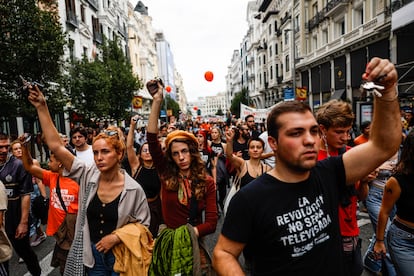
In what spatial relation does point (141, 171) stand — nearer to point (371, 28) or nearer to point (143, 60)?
point (371, 28)

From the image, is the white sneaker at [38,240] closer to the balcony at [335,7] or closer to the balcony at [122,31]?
the balcony at [335,7]

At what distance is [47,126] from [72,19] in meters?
23.1

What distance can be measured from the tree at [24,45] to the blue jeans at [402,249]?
9.65 metres

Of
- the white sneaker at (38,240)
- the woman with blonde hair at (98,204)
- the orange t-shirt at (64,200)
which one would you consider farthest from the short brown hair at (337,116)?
the white sneaker at (38,240)

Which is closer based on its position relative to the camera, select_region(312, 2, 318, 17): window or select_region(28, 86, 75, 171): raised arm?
select_region(28, 86, 75, 171): raised arm

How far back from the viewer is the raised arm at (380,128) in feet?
4.58

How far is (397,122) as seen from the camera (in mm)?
1604

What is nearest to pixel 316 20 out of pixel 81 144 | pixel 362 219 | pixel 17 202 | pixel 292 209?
pixel 362 219

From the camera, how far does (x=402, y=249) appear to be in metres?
2.31

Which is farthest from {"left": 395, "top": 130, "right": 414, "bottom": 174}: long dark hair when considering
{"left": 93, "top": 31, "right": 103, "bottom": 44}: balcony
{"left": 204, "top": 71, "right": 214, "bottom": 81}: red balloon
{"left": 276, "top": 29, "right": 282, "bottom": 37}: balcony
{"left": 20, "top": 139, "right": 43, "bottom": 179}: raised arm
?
{"left": 276, "top": 29, "right": 282, "bottom": 37}: balcony

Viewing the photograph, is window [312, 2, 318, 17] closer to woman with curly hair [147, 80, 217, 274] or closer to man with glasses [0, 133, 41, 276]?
woman with curly hair [147, 80, 217, 274]

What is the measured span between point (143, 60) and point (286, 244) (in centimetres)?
5101

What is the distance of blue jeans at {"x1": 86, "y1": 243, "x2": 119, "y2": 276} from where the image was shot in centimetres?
257

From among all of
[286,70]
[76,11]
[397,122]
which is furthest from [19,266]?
[286,70]
